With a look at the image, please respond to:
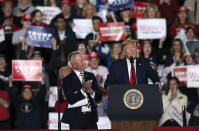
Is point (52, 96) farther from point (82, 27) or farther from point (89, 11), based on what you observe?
point (89, 11)

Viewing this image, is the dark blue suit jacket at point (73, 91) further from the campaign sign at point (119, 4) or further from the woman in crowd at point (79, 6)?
the woman in crowd at point (79, 6)

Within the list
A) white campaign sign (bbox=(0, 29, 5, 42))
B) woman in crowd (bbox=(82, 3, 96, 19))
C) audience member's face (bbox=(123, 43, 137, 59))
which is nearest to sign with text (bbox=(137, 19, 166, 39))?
woman in crowd (bbox=(82, 3, 96, 19))

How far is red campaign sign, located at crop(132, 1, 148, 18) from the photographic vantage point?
36.1 ft

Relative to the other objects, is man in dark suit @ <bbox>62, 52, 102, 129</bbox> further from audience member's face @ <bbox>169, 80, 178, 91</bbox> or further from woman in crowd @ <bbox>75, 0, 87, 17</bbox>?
woman in crowd @ <bbox>75, 0, 87, 17</bbox>

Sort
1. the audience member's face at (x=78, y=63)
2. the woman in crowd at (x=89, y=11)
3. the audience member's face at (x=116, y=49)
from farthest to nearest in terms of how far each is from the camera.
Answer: the woman in crowd at (x=89, y=11) < the audience member's face at (x=116, y=49) < the audience member's face at (x=78, y=63)

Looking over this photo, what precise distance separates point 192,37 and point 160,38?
68 cm

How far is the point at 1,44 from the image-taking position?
9.84 metres

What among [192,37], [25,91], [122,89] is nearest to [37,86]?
[25,91]

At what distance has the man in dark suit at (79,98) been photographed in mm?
6000

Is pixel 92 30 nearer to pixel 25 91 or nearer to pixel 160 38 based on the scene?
pixel 160 38

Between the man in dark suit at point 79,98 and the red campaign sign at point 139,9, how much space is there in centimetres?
513

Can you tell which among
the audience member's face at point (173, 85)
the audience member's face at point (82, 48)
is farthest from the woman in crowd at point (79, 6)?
the audience member's face at point (173, 85)

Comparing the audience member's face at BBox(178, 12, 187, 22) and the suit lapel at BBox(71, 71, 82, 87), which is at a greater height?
the audience member's face at BBox(178, 12, 187, 22)

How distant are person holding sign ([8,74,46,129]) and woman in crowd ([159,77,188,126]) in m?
2.32
